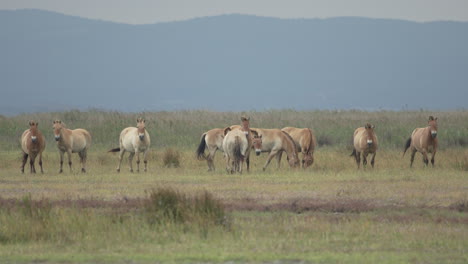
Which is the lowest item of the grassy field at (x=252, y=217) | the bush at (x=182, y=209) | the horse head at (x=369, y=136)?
the grassy field at (x=252, y=217)

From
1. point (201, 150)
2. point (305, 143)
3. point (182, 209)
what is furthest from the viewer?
point (305, 143)

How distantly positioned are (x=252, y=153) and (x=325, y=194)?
16.8 meters

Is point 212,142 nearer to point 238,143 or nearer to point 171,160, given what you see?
point 171,160

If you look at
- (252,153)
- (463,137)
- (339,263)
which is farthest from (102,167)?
(339,263)

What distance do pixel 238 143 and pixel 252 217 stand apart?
11.0 metres

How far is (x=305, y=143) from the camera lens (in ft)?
100

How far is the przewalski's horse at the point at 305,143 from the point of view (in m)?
29.4

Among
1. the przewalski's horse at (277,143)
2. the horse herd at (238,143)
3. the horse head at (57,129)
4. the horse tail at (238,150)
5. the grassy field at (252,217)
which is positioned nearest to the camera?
the grassy field at (252,217)

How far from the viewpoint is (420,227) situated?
1516 centimetres

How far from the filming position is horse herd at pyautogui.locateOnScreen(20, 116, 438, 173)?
28109 mm

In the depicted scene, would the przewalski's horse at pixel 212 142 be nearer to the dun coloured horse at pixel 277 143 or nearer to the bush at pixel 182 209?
the dun coloured horse at pixel 277 143

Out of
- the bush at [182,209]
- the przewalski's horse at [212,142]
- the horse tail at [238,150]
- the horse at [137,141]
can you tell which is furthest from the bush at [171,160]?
the bush at [182,209]

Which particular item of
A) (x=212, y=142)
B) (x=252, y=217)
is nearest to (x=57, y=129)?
(x=212, y=142)

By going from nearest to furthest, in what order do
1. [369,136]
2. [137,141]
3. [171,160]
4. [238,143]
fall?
1. [238,143]
2. [369,136]
3. [137,141]
4. [171,160]
